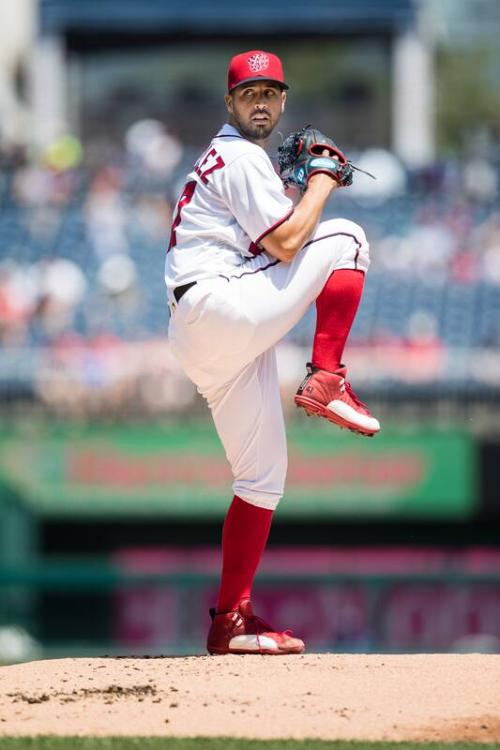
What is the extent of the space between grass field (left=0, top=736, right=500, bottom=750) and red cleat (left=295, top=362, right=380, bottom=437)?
1166 mm

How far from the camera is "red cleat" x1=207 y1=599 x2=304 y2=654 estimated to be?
17.8ft

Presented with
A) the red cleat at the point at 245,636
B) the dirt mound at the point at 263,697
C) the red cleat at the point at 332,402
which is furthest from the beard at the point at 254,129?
the dirt mound at the point at 263,697

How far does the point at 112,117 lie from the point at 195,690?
52.8 ft

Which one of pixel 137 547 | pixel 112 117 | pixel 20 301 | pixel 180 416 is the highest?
pixel 112 117

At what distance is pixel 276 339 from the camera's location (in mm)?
5062

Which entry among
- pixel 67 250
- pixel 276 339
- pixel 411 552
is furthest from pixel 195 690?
pixel 67 250

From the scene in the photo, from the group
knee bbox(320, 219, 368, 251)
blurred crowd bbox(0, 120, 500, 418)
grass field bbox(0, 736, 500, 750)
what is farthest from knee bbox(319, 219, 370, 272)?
blurred crowd bbox(0, 120, 500, 418)

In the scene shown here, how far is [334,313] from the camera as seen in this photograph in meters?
5.18

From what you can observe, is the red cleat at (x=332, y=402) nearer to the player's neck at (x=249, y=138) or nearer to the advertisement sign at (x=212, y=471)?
the player's neck at (x=249, y=138)

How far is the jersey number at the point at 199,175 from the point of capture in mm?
5117

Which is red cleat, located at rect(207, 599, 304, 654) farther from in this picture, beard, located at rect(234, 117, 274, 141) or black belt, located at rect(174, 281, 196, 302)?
beard, located at rect(234, 117, 274, 141)

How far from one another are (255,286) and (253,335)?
0.16 meters

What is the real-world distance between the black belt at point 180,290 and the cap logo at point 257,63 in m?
0.74

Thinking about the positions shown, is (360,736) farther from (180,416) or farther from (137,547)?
(137,547)
